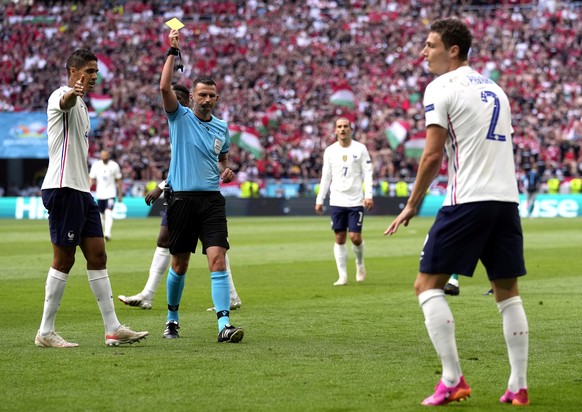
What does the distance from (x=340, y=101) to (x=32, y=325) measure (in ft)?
119

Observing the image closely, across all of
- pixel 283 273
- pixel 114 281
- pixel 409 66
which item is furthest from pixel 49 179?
pixel 409 66

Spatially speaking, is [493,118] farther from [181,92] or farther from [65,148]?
[181,92]

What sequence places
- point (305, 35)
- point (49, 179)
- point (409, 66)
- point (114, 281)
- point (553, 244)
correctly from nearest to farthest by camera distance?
1. point (49, 179)
2. point (114, 281)
3. point (553, 244)
4. point (409, 66)
5. point (305, 35)

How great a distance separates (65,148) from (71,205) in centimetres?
49

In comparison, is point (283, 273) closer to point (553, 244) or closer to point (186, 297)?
point (186, 297)

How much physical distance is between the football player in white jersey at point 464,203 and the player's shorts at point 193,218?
11.4 ft

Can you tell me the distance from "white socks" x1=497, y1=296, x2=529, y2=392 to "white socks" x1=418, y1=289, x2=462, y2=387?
36 cm

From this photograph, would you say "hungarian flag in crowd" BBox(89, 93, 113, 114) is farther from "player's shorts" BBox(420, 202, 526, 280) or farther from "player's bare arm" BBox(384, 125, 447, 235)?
"player's shorts" BBox(420, 202, 526, 280)

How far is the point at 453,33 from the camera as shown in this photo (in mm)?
6773

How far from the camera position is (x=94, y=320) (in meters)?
11.7

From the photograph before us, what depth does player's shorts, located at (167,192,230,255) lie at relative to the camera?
10.0 meters

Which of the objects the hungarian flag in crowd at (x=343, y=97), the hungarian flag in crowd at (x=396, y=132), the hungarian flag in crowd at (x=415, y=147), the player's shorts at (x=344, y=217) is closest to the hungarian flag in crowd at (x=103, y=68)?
the hungarian flag in crowd at (x=343, y=97)

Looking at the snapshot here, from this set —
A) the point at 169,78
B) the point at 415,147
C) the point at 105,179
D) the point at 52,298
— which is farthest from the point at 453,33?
the point at 415,147

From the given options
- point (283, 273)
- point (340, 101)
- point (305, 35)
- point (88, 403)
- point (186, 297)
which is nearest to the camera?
point (88, 403)
